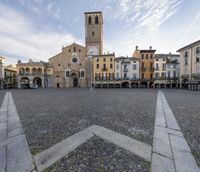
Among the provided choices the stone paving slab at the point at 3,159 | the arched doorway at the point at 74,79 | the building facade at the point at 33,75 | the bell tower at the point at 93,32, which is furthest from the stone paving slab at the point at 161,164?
the building facade at the point at 33,75

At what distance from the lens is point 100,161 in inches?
96.5

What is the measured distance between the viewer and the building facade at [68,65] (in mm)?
40500

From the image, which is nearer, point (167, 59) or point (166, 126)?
point (166, 126)

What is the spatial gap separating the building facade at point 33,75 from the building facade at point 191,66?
40151 millimetres

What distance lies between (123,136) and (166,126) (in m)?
2.01

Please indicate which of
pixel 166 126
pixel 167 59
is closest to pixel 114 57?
pixel 167 59

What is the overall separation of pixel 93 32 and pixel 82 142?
4344 centimetres

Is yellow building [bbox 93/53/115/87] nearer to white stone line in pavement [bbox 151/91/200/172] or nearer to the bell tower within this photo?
the bell tower

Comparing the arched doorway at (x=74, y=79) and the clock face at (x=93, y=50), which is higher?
the clock face at (x=93, y=50)

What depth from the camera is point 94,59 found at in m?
37.2

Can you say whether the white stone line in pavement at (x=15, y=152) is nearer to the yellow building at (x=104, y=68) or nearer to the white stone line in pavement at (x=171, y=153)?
the white stone line in pavement at (x=171, y=153)

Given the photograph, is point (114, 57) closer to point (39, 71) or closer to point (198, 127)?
point (39, 71)

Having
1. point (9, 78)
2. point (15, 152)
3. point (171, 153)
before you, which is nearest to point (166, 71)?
point (171, 153)

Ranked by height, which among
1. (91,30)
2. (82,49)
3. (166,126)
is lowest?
(166,126)
